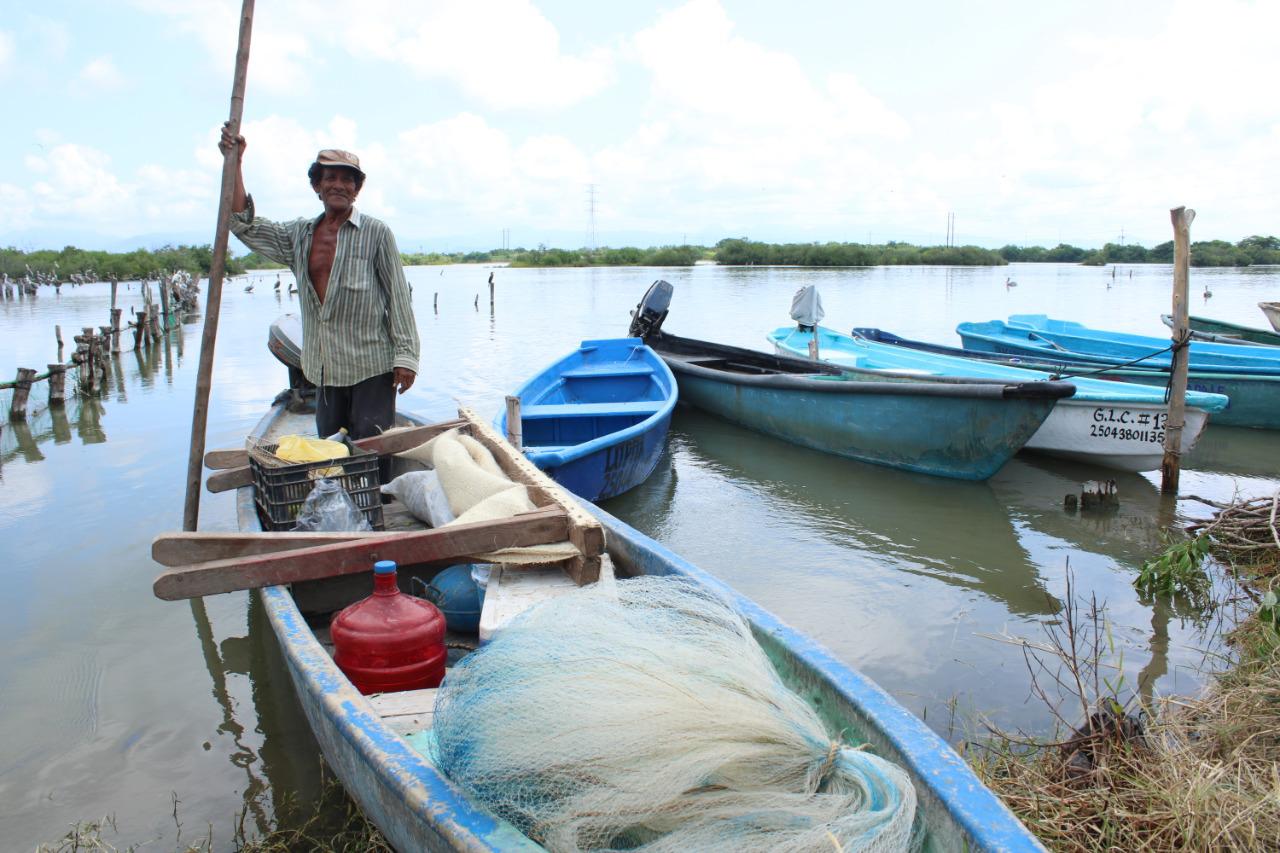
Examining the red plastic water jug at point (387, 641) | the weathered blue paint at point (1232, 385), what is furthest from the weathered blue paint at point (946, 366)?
the red plastic water jug at point (387, 641)

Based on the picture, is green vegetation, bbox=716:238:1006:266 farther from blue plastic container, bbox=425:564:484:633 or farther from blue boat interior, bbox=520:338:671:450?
blue plastic container, bbox=425:564:484:633

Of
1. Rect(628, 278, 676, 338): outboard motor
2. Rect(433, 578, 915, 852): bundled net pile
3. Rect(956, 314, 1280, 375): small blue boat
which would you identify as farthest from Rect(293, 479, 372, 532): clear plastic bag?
Rect(956, 314, 1280, 375): small blue boat

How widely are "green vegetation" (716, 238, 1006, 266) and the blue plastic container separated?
83717 millimetres

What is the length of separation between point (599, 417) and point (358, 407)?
11.0ft

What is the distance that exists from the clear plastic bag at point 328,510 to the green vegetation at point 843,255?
83.5 metres

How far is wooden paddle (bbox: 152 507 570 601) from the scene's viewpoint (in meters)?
3.22

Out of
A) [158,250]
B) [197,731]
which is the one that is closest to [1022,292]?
[197,731]

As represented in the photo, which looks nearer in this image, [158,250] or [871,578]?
[871,578]

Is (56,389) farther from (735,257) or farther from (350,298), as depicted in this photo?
(735,257)

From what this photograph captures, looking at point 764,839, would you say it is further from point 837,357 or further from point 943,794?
point 837,357

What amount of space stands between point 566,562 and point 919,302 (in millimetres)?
38238

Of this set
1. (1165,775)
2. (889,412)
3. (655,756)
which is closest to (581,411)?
(889,412)

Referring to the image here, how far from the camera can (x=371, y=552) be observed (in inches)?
132

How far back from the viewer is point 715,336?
2361 centimetres
